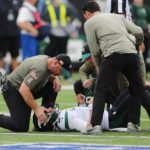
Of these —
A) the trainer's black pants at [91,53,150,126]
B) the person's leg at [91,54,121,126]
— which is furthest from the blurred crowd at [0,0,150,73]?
the person's leg at [91,54,121,126]

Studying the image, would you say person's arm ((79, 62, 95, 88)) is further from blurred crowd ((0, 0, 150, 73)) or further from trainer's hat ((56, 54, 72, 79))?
blurred crowd ((0, 0, 150, 73))

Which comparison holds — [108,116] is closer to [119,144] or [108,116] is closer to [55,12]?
[119,144]

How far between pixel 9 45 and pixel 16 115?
10444 millimetres

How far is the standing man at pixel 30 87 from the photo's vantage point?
1284cm

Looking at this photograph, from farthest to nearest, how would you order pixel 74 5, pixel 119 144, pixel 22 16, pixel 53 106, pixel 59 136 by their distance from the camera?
pixel 74 5 < pixel 22 16 < pixel 53 106 < pixel 59 136 < pixel 119 144

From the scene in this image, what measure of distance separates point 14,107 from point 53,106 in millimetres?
608

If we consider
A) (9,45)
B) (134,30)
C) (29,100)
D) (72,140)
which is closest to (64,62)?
(29,100)

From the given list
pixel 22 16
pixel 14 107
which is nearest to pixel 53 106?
pixel 14 107

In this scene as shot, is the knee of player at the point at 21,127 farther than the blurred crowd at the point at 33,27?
No

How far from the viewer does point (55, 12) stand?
23.3 metres

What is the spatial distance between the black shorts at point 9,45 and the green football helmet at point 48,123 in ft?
32.9

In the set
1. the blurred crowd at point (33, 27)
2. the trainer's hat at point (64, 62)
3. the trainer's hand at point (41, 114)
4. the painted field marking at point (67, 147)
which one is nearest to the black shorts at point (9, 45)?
the blurred crowd at point (33, 27)

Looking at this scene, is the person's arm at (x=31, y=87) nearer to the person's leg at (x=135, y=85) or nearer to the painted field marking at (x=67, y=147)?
the person's leg at (x=135, y=85)

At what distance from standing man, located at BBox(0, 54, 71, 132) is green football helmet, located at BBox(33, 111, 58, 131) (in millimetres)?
94
